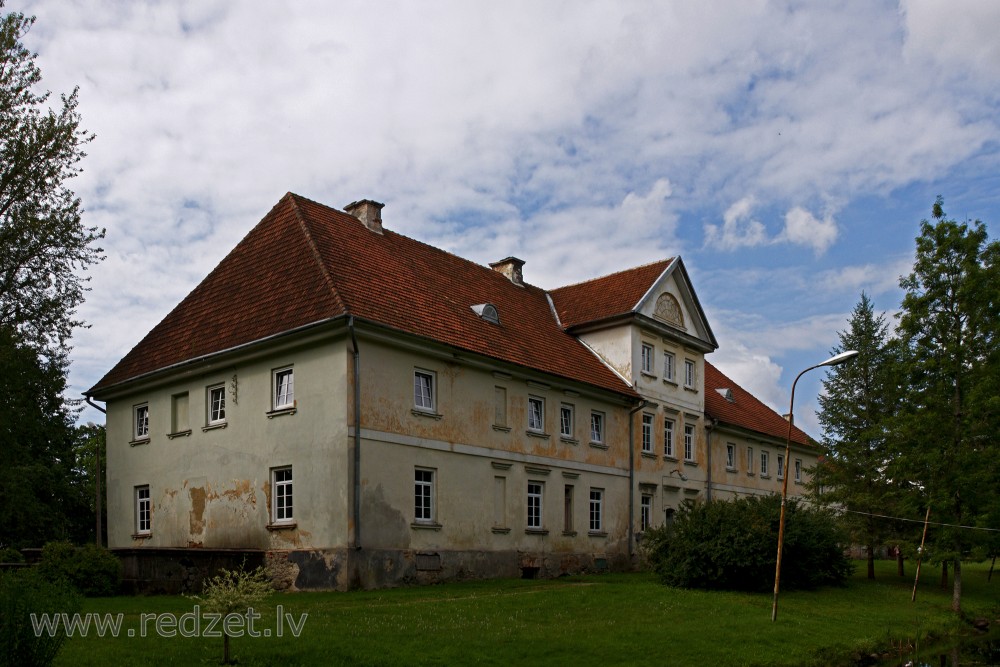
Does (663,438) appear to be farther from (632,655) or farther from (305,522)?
(632,655)

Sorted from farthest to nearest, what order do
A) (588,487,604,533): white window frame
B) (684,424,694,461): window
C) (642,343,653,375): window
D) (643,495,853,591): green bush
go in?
(684,424,694,461): window → (642,343,653,375): window → (588,487,604,533): white window frame → (643,495,853,591): green bush

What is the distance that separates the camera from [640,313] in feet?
115

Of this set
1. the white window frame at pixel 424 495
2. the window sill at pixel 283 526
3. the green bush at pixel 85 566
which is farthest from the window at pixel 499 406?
the green bush at pixel 85 566

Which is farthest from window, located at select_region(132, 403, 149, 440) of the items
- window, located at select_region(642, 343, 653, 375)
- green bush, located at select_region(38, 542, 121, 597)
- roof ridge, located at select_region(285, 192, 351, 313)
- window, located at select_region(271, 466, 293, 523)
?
window, located at select_region(642, 343, 653, 375)

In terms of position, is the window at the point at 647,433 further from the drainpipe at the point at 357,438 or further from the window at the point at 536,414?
the drainpipe at the point at 357,438

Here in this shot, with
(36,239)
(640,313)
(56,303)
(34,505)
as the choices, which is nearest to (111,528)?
(34,505)

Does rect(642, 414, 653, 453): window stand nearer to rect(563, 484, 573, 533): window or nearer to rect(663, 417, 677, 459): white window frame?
rect(663, 417, 677, 459): white window frame

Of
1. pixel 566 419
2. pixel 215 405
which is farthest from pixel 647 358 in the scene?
pixel 215 405

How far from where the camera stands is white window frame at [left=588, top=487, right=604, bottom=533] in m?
32.0

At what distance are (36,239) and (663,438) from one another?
74.8 ft

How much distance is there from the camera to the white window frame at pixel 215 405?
26.7m

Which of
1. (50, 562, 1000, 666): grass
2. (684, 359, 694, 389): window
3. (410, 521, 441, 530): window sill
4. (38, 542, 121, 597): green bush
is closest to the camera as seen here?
(50, 562, 1000, 666): grass

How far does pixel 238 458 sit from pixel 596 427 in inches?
503

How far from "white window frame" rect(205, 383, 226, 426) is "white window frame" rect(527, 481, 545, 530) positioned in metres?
9.53
